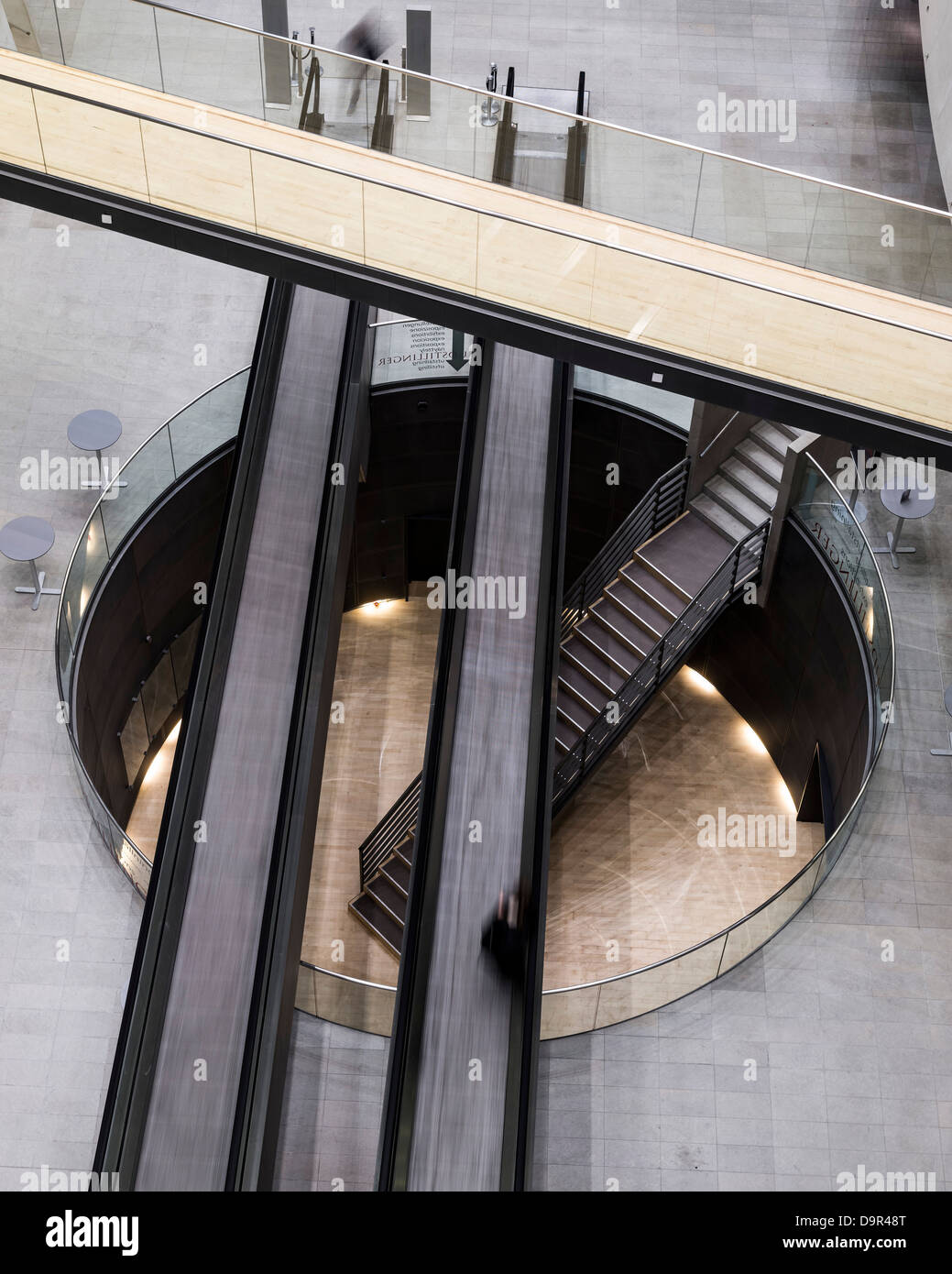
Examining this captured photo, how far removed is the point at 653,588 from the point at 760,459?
2.23 meters

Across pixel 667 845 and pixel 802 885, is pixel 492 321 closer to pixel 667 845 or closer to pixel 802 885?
pixel 802 885

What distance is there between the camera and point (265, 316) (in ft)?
53.8

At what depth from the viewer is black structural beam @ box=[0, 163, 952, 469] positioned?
490 inches

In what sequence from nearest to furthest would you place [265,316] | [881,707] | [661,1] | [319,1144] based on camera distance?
[319,1144] → [881,707] → [265,316] → [661,1]

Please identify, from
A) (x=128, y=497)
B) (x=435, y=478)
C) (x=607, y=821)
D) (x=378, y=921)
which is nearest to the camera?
(x=128, y=497)

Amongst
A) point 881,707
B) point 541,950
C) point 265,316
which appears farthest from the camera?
point 265,316

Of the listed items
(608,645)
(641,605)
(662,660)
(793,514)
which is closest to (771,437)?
(793,514)

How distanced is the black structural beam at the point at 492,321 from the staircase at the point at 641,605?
15.6ft

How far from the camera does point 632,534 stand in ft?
59.2

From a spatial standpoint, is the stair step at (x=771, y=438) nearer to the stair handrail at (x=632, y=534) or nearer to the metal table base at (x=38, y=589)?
the stair handrail at (x=632, y=534)

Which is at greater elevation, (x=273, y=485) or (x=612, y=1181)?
(x=273, y=485)

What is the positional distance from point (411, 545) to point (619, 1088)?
35.2 ft
